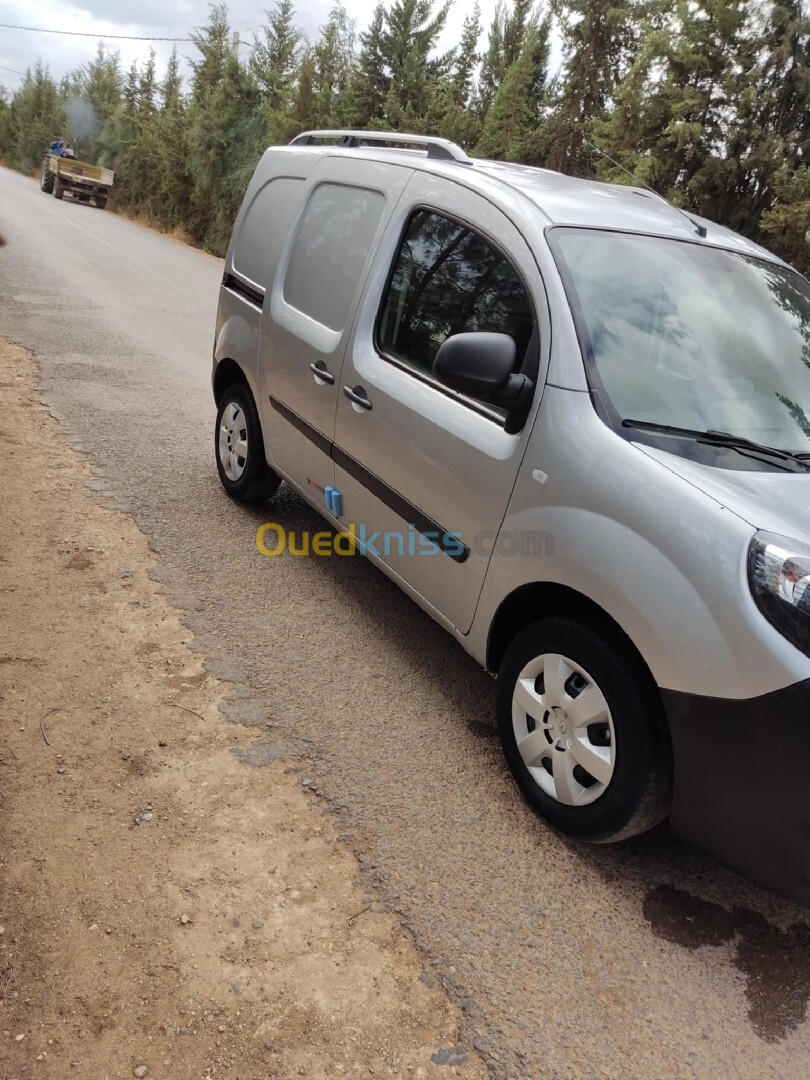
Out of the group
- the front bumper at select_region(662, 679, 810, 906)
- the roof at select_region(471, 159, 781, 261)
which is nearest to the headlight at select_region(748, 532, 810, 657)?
the front bumper at select_region(662, 679, 810, 906)

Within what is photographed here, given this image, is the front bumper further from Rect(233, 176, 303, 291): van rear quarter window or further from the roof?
Rect(233, 176, 303, 291): van rear quarter window

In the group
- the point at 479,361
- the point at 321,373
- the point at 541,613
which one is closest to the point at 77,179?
the point at 321,373

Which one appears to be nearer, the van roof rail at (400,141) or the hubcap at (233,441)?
the van roof rail at (400,141)

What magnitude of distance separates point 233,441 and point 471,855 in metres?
3.02

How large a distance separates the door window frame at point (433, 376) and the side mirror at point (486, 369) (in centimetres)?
7

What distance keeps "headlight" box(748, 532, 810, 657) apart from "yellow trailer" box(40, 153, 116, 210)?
36.5 m

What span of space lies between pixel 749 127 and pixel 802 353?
1402 centimetres

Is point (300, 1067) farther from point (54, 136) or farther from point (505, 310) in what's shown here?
point (54, 136)

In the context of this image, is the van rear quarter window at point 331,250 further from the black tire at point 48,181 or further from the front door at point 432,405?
the black tire at point 48,181

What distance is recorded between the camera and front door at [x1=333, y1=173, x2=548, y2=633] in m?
2.84

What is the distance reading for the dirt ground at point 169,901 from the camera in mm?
1913

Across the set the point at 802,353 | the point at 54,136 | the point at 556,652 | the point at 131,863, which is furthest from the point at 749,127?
the point at 54,136

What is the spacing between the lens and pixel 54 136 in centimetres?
5672

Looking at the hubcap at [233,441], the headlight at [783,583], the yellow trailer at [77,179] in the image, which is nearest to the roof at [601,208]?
the headlight at [783,583]
